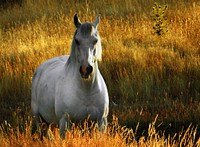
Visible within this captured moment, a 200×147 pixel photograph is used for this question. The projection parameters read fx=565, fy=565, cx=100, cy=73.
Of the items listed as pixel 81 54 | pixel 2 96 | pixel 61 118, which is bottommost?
pixel 2 96

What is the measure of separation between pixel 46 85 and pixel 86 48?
1.22 meters

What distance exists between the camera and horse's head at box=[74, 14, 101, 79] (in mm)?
5520

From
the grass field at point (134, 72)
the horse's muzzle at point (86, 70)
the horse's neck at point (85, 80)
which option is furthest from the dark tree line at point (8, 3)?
the horse's muzzle at point (86, 70)

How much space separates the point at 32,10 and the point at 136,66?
9.37 m

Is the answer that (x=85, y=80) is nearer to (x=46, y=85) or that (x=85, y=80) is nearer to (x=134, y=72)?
(x=46, y=85)

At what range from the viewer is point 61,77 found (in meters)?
6.25

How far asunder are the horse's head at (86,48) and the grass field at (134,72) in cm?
67

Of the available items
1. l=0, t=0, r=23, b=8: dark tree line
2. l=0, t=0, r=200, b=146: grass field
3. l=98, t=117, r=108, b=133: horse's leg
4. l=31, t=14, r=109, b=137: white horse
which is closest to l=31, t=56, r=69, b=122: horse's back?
l=31, t=14, r=109, b=137: white horse

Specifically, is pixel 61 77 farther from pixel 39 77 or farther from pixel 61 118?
pixel 39 77

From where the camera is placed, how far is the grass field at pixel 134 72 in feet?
26.4

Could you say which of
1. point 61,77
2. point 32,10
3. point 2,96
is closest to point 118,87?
point 2,96

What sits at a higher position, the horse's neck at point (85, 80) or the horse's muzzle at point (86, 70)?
the horse's muzzle at point (86, 70)

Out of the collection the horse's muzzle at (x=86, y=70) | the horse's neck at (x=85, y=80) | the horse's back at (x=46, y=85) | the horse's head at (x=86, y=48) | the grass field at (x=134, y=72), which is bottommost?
the grass field at (x=134, y=72)

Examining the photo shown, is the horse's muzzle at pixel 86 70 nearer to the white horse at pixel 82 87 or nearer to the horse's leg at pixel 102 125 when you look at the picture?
the white horse at pixel 82 87
